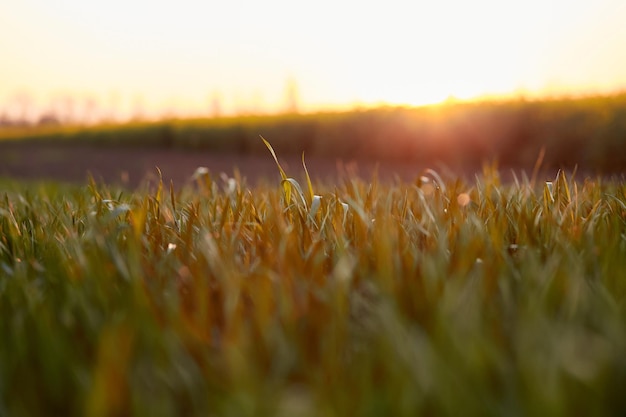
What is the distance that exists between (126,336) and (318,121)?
38.1 feet

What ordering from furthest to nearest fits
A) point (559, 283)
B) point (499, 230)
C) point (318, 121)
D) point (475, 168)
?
point (318, 121) → point (475, 168) → point (499, 230) → point (559, 283)

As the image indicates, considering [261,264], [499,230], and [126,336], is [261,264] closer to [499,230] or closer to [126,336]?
[126,336]

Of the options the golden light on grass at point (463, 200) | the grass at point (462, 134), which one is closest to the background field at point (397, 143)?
the grass at point (462, 134)

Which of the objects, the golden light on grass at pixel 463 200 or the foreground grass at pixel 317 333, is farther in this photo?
the golden light on grass at pixel 463 200

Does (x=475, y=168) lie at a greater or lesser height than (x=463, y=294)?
lesser

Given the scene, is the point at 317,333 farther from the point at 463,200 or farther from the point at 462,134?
the point at 462,134

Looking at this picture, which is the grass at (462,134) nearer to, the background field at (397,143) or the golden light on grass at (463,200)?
the background field at (397,143)

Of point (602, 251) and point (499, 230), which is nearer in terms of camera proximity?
point (602, 251)

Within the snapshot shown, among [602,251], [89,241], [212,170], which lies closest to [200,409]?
[89,241]

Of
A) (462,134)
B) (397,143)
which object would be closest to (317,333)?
(462,134)

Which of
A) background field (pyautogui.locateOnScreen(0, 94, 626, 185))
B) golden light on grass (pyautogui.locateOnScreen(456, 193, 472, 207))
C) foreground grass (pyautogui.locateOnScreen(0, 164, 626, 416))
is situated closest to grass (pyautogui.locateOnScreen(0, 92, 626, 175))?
background field (pyautogui.locateOnScreen(0, 94, 626, 185))

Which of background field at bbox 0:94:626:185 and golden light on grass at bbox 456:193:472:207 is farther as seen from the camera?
background field at bbox 0:94:626:185

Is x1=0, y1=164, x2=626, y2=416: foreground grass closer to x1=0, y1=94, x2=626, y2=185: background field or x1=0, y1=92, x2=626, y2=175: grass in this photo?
x1=0, y1=94, x2=626, y2=185: background field

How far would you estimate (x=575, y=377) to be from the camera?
62 centimetres
